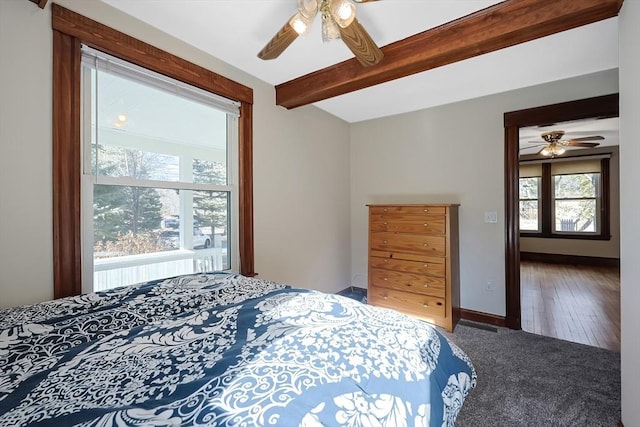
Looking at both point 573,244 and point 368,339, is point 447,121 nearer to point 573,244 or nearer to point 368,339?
point 368,339

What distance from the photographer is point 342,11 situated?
137 centimetres

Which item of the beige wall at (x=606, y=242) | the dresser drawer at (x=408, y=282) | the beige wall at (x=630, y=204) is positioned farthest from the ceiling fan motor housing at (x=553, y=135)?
the beige wall at (x=630, y=204)

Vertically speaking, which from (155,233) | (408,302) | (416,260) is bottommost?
(408,302)

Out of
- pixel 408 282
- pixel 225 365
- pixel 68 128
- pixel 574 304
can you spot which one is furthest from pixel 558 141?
pixel 68 128

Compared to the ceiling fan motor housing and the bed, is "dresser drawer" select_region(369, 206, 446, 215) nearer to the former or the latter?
the bed

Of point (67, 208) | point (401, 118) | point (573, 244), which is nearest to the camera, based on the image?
point (67, 208)

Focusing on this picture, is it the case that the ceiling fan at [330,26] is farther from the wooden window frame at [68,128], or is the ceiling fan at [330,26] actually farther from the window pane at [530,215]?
the window pane at [530,215]

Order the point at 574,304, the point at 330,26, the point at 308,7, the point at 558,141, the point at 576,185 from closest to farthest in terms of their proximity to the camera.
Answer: the point at 308,7 < the point at 330,26 < the point at 574,304 < the point at 558,141 < the point at 576,185

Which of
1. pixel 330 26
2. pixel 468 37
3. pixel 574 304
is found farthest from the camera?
pixel 574 304

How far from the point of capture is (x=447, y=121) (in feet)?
10.2

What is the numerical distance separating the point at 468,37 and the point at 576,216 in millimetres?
6222

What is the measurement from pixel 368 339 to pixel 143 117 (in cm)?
197

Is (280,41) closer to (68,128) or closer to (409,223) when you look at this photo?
(68,128)

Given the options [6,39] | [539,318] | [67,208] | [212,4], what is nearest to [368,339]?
[67,208]
